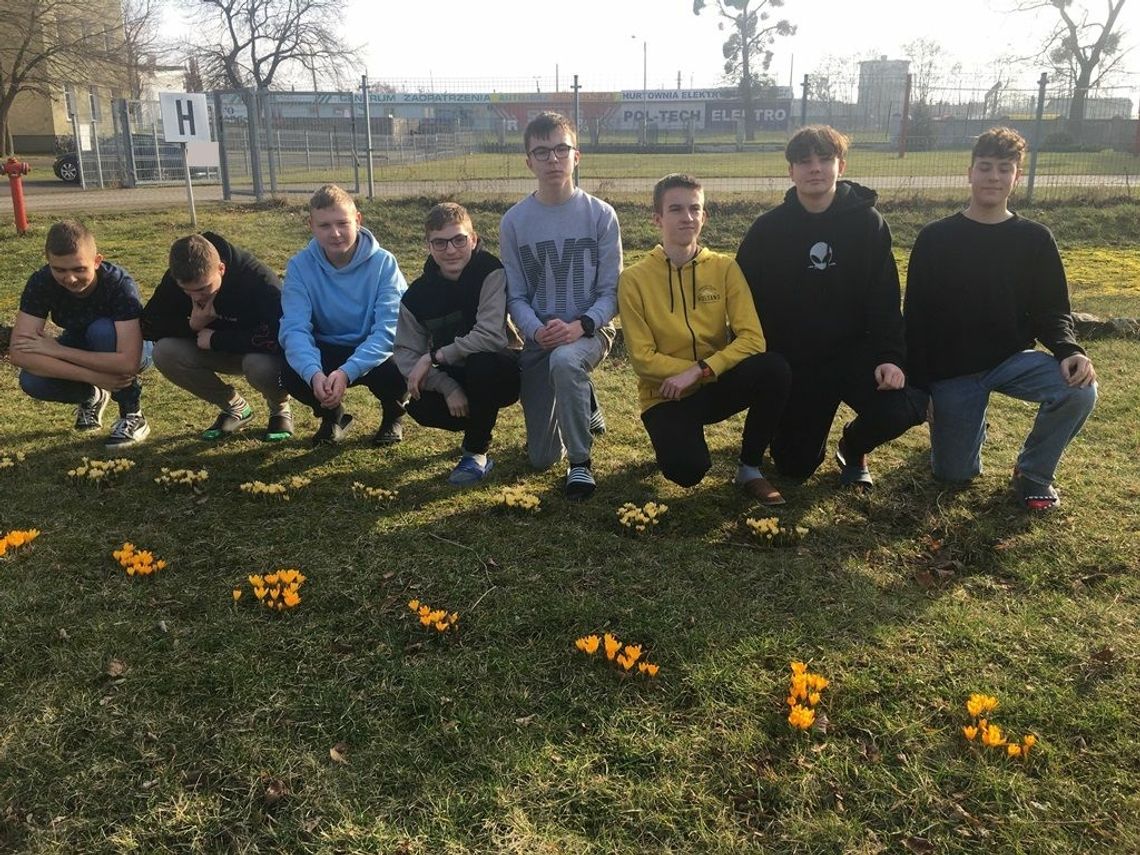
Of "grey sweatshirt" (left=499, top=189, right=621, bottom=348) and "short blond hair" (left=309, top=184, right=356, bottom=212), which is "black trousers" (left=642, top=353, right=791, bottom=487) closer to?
"grey sweatshirt" (left=499, top=189, right=621, bottom=348)

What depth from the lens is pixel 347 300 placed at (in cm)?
516

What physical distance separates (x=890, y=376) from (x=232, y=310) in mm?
3932

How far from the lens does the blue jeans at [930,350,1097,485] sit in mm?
4297

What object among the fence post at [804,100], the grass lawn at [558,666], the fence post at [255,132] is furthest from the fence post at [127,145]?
the grass lawn at [558,666]

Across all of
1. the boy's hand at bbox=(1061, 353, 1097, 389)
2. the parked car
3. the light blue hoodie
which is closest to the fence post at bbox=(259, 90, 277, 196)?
the parked car

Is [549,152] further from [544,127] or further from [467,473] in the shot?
[467,473]

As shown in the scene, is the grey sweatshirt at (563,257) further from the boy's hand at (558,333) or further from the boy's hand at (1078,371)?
the boy's hand at (1078,371)

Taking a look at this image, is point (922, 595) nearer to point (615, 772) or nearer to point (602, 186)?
point (615, 772)

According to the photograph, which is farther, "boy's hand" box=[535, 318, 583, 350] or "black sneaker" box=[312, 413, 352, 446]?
"black sneaker" box=[312, 413, 352, 446]

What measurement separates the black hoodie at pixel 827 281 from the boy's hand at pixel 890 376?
8 centimetres

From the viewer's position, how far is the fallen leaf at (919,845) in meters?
2.32

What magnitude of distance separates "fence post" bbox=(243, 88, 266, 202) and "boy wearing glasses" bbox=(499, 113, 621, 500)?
45.9 ft

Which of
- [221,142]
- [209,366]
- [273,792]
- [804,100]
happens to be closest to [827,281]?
[273,792]

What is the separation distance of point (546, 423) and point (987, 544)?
7.94 feet
